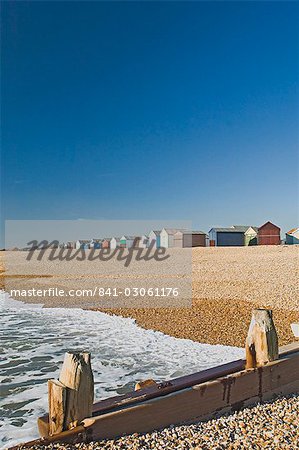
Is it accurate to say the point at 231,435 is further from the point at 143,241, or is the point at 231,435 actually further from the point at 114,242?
the point at 114,242

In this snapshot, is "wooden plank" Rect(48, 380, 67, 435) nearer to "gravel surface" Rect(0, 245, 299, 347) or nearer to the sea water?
the sea water

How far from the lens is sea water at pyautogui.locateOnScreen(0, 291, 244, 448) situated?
5.34 meters

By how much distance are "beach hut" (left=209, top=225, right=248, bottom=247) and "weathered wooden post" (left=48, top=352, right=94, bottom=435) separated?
4094cm

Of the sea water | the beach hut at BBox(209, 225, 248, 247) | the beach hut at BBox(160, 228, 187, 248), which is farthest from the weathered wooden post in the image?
the beach hut at BBox(160, 228, 187, 248)

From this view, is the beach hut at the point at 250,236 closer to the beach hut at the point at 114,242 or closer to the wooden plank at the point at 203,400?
the beach hut at the point at 114,242

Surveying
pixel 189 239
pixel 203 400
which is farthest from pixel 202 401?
pixel 189 239

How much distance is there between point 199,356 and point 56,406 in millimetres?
4796

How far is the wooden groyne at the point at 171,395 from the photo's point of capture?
2764 mm

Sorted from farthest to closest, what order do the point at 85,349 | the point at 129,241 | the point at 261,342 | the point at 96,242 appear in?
the point at 96,242, the point at 129,241, the point at 85,349, the point at 261,342

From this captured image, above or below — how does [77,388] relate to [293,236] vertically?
below

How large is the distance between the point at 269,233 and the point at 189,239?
8.28 metres

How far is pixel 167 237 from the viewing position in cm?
4544

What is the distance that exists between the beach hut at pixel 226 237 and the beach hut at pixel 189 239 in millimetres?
1009

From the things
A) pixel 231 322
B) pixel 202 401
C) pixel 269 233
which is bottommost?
pixel 231 322
